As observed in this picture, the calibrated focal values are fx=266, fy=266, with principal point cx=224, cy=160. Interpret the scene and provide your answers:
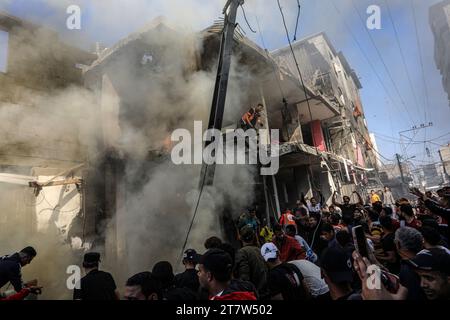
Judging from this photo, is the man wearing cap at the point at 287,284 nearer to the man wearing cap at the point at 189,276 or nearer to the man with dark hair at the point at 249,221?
the man wearing cap at the point at 189,276

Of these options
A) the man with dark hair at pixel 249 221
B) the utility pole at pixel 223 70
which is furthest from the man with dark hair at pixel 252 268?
the man with dark hair at pixel 249 221

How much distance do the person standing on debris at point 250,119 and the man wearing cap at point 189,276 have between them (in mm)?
5101

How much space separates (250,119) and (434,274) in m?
6.35

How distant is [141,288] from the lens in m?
2.02

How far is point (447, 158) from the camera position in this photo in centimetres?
3809

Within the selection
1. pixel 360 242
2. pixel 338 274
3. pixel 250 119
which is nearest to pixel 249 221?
pixel 250 119

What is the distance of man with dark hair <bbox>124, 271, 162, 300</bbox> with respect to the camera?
1.99 m

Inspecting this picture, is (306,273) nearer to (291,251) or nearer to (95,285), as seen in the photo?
(291,251)

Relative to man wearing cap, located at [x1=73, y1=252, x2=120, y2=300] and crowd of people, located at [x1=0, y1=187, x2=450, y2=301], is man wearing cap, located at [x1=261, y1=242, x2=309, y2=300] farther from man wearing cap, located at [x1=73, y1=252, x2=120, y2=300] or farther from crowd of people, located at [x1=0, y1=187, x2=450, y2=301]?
man wearing cap, located at [x1=73, y1=252, x2=120, y2=300]

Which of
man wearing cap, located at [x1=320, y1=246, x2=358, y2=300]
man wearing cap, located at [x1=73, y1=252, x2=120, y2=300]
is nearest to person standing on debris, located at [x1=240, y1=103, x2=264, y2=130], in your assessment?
man wearing cap, located at [x1=73, y1=252, x2=120, y2=300]

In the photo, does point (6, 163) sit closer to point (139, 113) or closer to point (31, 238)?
point (31, 238)

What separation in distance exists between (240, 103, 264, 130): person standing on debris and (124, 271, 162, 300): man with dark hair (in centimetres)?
597

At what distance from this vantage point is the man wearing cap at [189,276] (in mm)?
2777
